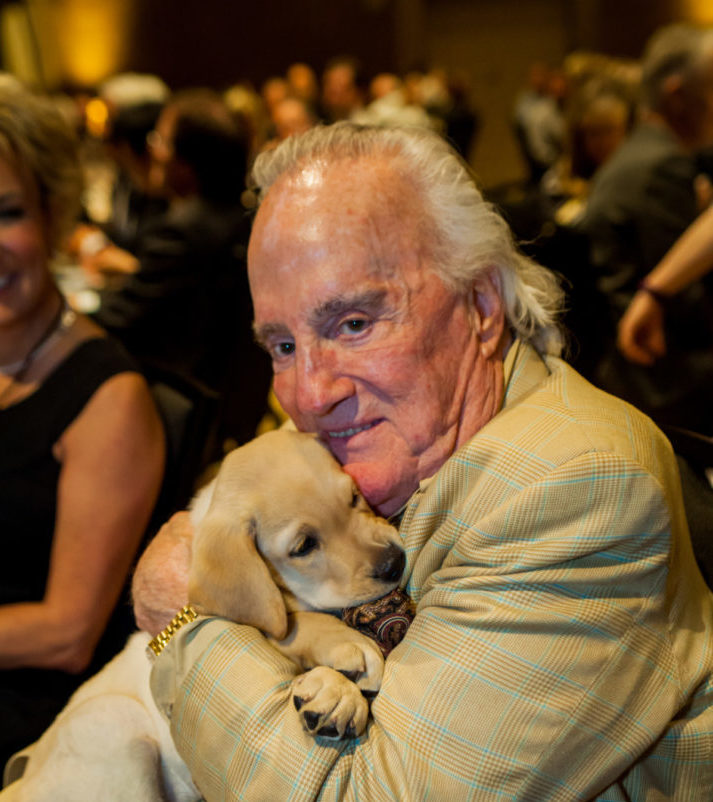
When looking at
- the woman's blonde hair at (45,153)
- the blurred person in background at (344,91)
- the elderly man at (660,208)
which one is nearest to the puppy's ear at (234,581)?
the woman's blonde hair at (45,153)

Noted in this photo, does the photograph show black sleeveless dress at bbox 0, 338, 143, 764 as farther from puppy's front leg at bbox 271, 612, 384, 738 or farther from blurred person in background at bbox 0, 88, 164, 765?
puppy's front leg at bbox 271, 612, 384, 738

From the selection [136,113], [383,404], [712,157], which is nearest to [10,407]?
[383,404]

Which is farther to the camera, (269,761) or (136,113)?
(136,113)

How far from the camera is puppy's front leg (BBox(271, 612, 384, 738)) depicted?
3.57 feet

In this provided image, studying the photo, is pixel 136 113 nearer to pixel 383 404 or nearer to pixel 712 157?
pixel 712 157

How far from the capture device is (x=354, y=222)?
1.26 m

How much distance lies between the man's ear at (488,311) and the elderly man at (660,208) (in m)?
1.67

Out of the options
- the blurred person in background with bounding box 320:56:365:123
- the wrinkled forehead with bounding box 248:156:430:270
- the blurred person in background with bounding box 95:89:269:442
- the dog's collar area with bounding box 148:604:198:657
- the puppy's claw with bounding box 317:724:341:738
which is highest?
the wrinkled forehead with bounding box 248:156:430:270

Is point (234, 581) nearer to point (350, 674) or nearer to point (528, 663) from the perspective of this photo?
point (350, 674)

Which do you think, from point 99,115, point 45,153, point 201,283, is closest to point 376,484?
point 45,153

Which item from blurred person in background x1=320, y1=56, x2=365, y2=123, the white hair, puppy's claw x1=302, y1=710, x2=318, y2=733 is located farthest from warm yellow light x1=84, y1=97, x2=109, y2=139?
puppy's claw x1=302, y1=710, x2=318, y2=733

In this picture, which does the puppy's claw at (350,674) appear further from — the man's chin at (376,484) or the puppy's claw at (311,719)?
the man's chin at (376,484)

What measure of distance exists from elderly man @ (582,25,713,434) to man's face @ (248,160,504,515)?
1752 millimetres

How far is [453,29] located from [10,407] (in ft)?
51.8
